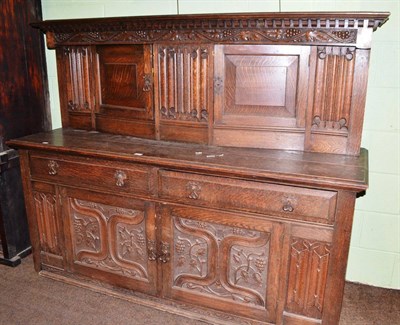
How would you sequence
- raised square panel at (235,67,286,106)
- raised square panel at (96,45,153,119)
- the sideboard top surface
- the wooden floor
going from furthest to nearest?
raised square panel at (96,45,153,119) → the wooden floor → raised square panel at (235,67,286,106) → the sideboard top surface

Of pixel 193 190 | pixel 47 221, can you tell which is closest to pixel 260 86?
pixel 193 190

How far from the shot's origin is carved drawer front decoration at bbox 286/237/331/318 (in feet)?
5.96

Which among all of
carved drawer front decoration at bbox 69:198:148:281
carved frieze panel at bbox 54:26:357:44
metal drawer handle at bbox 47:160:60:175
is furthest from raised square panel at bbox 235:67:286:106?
metal drawer handle at bbox 47:160:60:175

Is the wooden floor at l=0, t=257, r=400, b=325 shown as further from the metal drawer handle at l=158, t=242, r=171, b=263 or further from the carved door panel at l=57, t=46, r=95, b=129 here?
the carved door panel at l=57, t=46, r=95, b=129

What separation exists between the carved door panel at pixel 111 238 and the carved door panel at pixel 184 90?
1.64ft

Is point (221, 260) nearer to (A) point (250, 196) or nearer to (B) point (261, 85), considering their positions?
(A) point (250, 196)

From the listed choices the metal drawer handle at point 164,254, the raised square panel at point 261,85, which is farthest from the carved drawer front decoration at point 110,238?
the raised square panel at point 261,85

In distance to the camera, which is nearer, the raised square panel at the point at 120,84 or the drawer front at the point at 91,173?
the drawer front at the point at 91,173

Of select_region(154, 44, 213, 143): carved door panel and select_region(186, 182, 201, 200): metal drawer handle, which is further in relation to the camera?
select_region(154, 44, 213, 143): carved door panel

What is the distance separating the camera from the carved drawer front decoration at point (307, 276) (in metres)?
1.82

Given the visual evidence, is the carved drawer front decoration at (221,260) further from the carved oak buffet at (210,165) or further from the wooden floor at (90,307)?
the wooden floor at (90,307)

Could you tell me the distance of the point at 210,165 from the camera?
1843mm

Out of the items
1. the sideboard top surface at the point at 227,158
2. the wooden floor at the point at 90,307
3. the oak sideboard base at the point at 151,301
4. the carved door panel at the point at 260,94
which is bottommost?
the wooden floor at the point at 90,307

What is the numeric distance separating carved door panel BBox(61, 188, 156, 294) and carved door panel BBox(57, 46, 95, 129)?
1.81 ft
